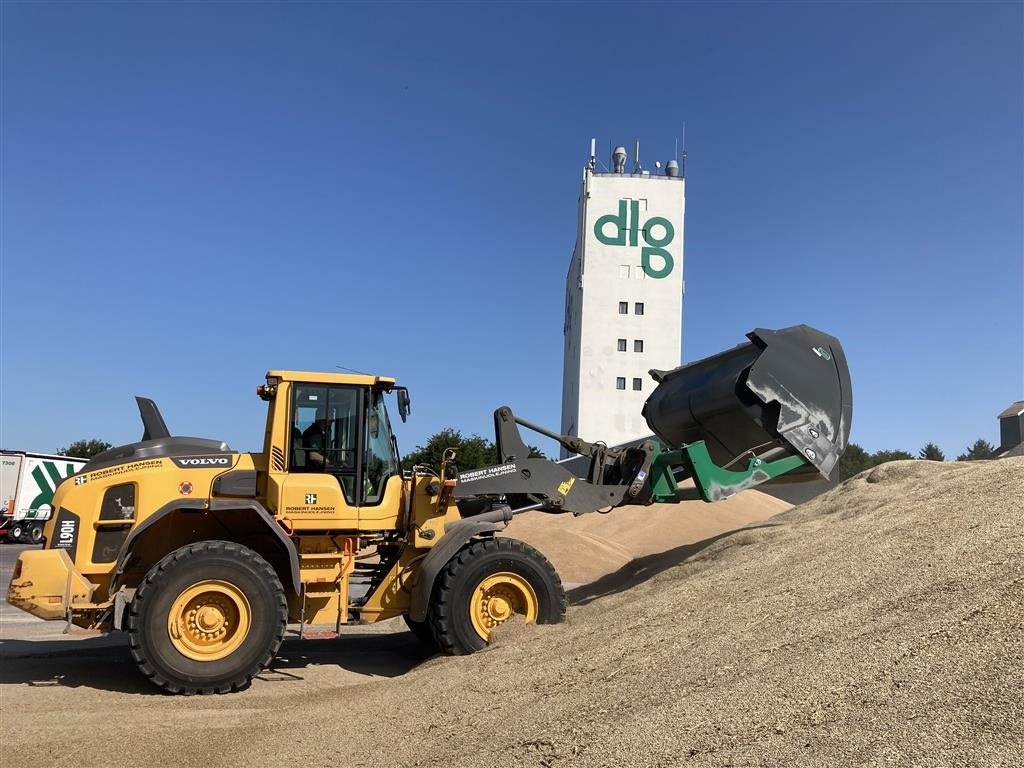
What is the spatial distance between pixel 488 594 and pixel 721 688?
3.39 meters

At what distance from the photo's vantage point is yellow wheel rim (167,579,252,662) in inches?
258

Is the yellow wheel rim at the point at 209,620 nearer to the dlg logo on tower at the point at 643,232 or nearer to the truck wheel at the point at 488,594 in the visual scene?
the truck wheel at the point at 488,594

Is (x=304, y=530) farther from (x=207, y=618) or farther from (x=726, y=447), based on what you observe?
(x=726, y=447)

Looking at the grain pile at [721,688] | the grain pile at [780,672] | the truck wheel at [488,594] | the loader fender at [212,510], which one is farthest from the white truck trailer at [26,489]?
the grain pile at [780,672]

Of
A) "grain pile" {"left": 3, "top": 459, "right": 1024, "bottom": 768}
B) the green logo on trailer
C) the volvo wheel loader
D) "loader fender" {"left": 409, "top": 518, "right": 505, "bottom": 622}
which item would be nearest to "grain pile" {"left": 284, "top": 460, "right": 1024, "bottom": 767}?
"grain pile" {"left": 3, "top": 459, "right": 1024, "bottom": 768}

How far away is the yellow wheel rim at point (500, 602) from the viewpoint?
715 cm

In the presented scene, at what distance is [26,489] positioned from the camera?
91.3 feet

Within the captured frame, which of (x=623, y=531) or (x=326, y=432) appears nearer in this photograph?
(x=326, y=432)

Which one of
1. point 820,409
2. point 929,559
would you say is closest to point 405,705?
point 929,559

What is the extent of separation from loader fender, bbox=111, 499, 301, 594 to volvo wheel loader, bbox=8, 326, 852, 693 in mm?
16

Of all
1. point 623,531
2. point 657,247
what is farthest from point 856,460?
point 623,531

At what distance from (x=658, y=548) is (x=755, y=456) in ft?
27.8

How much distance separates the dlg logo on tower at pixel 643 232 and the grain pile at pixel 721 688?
141 feet

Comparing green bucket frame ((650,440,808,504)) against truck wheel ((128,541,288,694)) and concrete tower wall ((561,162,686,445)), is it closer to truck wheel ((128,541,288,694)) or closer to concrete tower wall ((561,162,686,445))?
truck wheel ((128,541,288,694))
